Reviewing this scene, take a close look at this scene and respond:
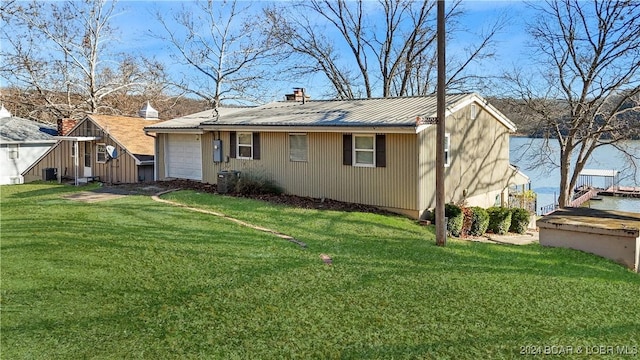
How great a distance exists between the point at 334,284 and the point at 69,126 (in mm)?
20916

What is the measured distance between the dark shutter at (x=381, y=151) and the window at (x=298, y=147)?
2562 mm

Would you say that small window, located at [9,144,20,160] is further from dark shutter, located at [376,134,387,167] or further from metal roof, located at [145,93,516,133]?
dark shutter, located at [376,134,387,167]

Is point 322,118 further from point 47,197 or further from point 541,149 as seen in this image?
point 541,149

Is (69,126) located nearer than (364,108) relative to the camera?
No

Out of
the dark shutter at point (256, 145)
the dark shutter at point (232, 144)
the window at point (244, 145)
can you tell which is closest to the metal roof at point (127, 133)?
the dark shutter at point (232, 144)

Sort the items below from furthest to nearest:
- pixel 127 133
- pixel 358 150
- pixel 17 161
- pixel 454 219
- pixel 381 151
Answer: pixel 17 161, pixel 127 133, pixel 358 150, pixel 381 151, pixel 454 219

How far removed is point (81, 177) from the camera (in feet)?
70.2

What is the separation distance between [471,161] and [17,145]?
24.0 m

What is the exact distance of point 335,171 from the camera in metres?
14.3

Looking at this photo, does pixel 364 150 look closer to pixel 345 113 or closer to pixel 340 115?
pixel 340 115

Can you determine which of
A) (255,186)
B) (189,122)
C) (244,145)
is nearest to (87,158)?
(189,122)

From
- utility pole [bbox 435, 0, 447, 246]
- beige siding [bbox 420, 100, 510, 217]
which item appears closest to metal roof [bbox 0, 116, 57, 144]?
beige siding [bbox 420, 100, 510, 217]

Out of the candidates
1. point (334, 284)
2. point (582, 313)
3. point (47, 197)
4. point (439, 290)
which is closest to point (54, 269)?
point (334, 284)

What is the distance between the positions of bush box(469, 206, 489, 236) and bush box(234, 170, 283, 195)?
20.3 feet
